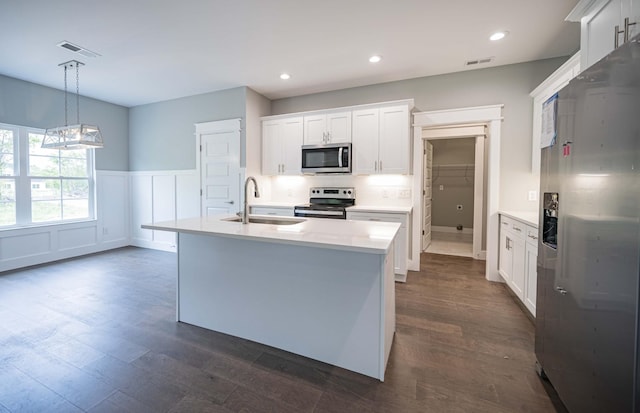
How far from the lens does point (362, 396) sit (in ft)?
5.42

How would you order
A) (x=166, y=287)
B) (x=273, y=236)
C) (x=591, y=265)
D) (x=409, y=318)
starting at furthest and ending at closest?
(x=166, y=287) < (x=409, y=318) < (x=273, y=236) < (x=591, y=265)

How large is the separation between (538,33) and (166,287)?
16.7ft

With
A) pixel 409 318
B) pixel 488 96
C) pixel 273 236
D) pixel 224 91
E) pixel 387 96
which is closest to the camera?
pixel 273 236

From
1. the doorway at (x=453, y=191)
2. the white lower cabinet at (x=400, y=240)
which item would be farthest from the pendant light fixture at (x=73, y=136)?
the doorway at (x=453, y=191)

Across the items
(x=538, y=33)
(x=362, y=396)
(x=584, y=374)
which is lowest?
(x=362, y=396)

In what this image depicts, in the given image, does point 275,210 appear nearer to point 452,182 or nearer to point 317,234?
point 317,234

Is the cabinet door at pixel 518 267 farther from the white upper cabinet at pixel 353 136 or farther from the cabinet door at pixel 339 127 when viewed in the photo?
the cabinet door at pixel 339 127

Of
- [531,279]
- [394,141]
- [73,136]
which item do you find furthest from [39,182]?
[531,279]

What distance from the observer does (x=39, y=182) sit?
442 centimetres

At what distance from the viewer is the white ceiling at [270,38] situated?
2.45m

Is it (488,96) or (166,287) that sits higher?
(488,96)

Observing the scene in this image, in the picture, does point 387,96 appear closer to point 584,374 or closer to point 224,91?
point 224,91

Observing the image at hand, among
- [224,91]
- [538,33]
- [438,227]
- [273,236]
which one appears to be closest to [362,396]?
[273,236]

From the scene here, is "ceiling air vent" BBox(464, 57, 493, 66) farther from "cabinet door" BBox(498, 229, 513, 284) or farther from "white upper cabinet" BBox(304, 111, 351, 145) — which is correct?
"cabinet door" BBox(498, 229, 513, 284)
